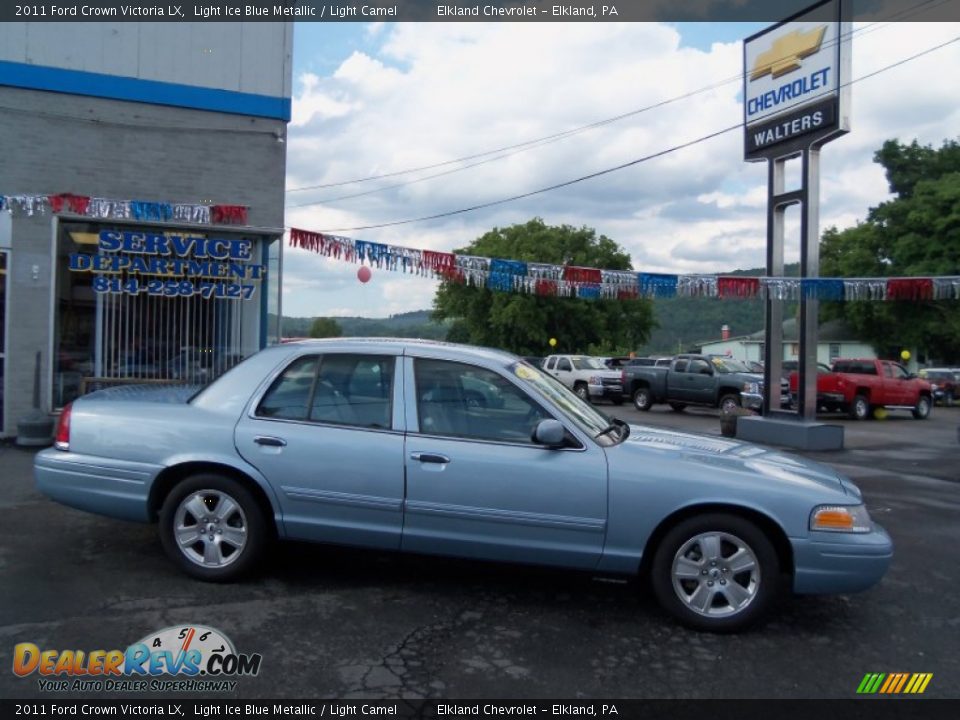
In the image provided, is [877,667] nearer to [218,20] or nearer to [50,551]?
[50,551]

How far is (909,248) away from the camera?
3578 cm

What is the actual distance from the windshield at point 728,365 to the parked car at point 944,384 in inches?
472

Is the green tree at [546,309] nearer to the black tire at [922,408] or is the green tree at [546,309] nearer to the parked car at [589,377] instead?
the parked car at [589,377]

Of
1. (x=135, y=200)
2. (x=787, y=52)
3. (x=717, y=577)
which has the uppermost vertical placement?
(x=787, y=52)

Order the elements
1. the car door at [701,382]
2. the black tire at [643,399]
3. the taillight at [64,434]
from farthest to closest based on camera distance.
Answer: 1. the black tire at [643,399]
2. the car door at [701,382]
3. the taillight at [64,434]

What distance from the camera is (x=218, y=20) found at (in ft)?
36.0

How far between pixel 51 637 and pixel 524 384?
9.43 feet

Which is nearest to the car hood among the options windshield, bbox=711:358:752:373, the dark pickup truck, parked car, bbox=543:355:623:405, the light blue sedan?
the light blue sedan

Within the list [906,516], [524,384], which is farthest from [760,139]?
[524,384]

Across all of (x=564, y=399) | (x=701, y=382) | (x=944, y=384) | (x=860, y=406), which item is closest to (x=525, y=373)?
(x=564, y=399)

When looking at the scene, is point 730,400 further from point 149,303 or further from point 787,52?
point 149,303

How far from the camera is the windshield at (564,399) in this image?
4828mm

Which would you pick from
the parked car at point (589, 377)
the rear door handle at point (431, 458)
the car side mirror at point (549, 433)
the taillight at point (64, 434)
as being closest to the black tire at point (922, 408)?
the parked car at point (589, 377)

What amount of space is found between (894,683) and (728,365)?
18.8 meters
